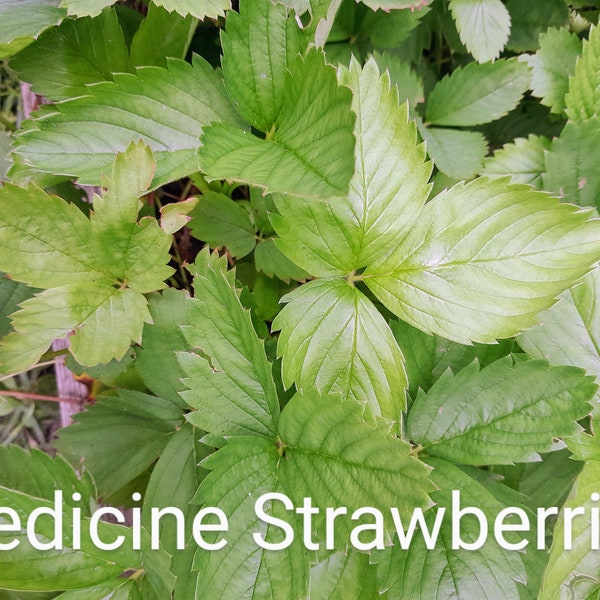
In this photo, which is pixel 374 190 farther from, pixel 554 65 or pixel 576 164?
pixel 554 65

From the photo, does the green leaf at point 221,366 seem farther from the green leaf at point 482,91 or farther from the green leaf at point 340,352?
the green leaf at point 482,91

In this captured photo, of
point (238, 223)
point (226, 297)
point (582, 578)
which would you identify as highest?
point (238, 223)

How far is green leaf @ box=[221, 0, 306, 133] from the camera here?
0.76 meters

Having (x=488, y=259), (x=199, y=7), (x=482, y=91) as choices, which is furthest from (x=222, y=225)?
(x=482, y=91)

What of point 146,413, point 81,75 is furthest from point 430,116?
point 146,413

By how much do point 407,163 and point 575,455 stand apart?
508 millimetres

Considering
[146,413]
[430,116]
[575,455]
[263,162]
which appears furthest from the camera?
[430,116]

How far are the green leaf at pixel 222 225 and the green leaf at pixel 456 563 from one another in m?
0.52

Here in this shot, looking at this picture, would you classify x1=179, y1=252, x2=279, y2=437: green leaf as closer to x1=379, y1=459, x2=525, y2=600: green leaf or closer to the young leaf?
x1=379, y1=459, x2=525, y2=600: green leaf

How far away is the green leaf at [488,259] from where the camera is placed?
77 centimetres

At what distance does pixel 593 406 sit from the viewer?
0.84 m

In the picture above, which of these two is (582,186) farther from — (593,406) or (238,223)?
(238,223)

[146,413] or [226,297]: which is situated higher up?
[226,297]

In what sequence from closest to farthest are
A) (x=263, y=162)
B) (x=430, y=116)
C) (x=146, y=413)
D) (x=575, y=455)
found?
(x=263, y=162)
(x=575, y=455)
(x=146, y=413)
(x=430, y=116)
